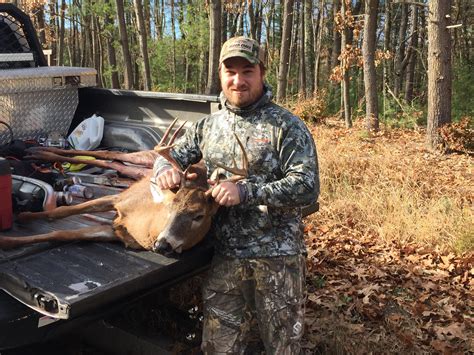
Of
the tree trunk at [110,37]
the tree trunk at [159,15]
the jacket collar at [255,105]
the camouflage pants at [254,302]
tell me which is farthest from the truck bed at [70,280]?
Answer: the tree trunk at [159,15]

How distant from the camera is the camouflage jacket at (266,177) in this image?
2.86m

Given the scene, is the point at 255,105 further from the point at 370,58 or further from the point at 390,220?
the point at 370,58

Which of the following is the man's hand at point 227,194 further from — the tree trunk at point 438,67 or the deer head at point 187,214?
the tree trunk at point 438,67

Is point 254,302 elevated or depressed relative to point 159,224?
depressed

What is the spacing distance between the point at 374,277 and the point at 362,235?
1.15m

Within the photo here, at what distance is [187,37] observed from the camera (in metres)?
25.6

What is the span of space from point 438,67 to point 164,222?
9.03 meters

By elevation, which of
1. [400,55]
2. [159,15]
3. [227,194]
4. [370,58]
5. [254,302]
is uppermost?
[159,15]

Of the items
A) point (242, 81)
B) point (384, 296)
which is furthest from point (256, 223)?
point (384, 296)

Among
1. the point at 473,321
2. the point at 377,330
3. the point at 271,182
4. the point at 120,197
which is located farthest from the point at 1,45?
the point at 473,321

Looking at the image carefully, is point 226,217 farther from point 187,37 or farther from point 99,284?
point 187,37

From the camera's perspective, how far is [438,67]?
10633 mm

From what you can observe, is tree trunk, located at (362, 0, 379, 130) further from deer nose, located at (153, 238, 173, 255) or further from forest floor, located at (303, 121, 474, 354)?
deer nose, located at (153, 238, 173, 255)

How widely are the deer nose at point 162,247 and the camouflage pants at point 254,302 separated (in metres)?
0.38
